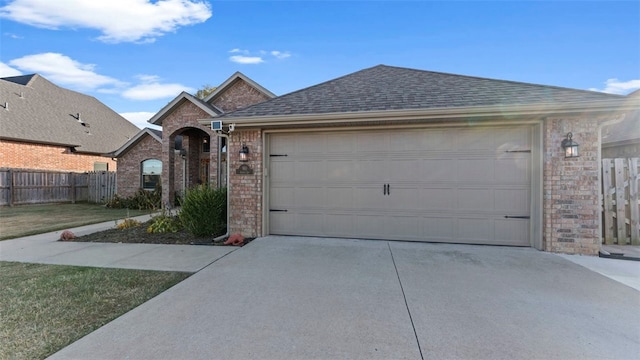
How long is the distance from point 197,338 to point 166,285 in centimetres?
156

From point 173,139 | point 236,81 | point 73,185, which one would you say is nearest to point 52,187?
point 73,185

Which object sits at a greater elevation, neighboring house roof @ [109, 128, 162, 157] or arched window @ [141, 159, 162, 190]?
neighboring house roof @ [109, 128, 162, 157]

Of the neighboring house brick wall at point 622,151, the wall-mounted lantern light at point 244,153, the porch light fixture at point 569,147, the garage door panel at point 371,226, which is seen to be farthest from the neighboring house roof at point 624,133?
the wall-mounted lantern light at point 244,153

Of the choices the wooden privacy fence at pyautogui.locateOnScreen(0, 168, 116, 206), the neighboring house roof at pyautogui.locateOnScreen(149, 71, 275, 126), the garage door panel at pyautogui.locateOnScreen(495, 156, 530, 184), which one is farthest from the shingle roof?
the wooden privacy fence at pyautogui.locateOnScreen(0, 168, 116, 206)

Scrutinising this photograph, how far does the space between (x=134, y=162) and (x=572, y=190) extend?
16769 mm

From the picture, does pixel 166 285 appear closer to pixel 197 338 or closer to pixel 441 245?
pixel 197 338

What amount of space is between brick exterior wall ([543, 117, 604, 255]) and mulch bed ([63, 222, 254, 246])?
19.7 feet

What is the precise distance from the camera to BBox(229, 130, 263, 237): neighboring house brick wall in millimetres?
6609

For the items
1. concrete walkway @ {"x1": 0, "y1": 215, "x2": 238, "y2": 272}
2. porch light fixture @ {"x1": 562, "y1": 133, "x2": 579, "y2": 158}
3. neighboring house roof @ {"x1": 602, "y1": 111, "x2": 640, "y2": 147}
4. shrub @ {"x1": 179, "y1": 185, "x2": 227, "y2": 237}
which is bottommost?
concrete walkway @ {"x1": 0, "y1": 215, "x2": 238, "y2": 272}

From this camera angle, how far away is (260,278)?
4.06m

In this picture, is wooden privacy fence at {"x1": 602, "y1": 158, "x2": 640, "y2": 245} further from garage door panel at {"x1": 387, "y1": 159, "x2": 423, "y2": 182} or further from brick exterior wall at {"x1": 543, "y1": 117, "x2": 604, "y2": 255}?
garage door panel at {"x1": 387, "y1": 159, "x2": 423, "y2": 182}

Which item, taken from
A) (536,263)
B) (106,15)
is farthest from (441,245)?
(106,15)

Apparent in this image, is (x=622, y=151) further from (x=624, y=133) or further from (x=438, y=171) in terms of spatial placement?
(x=438, y=171)

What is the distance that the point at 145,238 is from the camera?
670 centimetres
